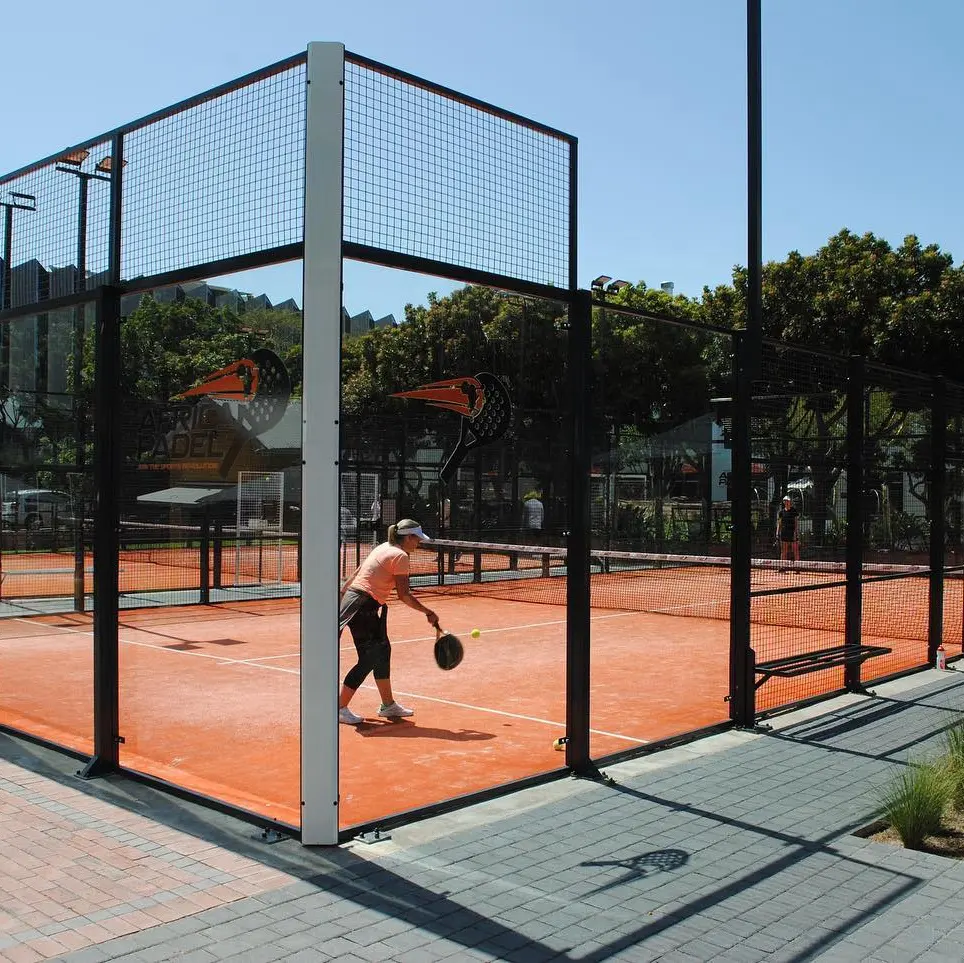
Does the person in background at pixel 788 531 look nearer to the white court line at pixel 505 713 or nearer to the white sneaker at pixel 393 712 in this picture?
the white court line at pixel 505 713

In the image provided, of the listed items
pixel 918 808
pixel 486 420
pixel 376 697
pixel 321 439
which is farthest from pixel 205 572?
pixel 918 808

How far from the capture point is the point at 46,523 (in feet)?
39.8

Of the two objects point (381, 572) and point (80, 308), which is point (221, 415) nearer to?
point (80, 308)

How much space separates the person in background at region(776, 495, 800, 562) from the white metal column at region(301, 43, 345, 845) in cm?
638

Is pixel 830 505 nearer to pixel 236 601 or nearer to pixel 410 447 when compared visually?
pixel 410 447

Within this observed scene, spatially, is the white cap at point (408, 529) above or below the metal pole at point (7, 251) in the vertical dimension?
below

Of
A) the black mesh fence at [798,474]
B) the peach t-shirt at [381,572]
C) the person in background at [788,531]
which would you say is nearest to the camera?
the peach t-shirt at [381,572]

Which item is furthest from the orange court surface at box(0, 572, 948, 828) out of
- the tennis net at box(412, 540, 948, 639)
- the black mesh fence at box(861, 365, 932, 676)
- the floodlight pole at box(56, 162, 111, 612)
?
A: the floodlight pole at box(56, 162, 111, 612)

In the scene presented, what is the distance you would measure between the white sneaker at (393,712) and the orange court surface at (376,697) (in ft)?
0.31

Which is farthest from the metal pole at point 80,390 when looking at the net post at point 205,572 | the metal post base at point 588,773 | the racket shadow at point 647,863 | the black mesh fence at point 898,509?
the black mesh fence at point 898,509

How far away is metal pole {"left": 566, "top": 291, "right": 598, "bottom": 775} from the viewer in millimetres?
6660

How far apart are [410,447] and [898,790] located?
12.5ft

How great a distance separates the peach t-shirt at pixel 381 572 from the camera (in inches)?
311

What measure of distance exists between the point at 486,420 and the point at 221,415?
1666 millimetres
